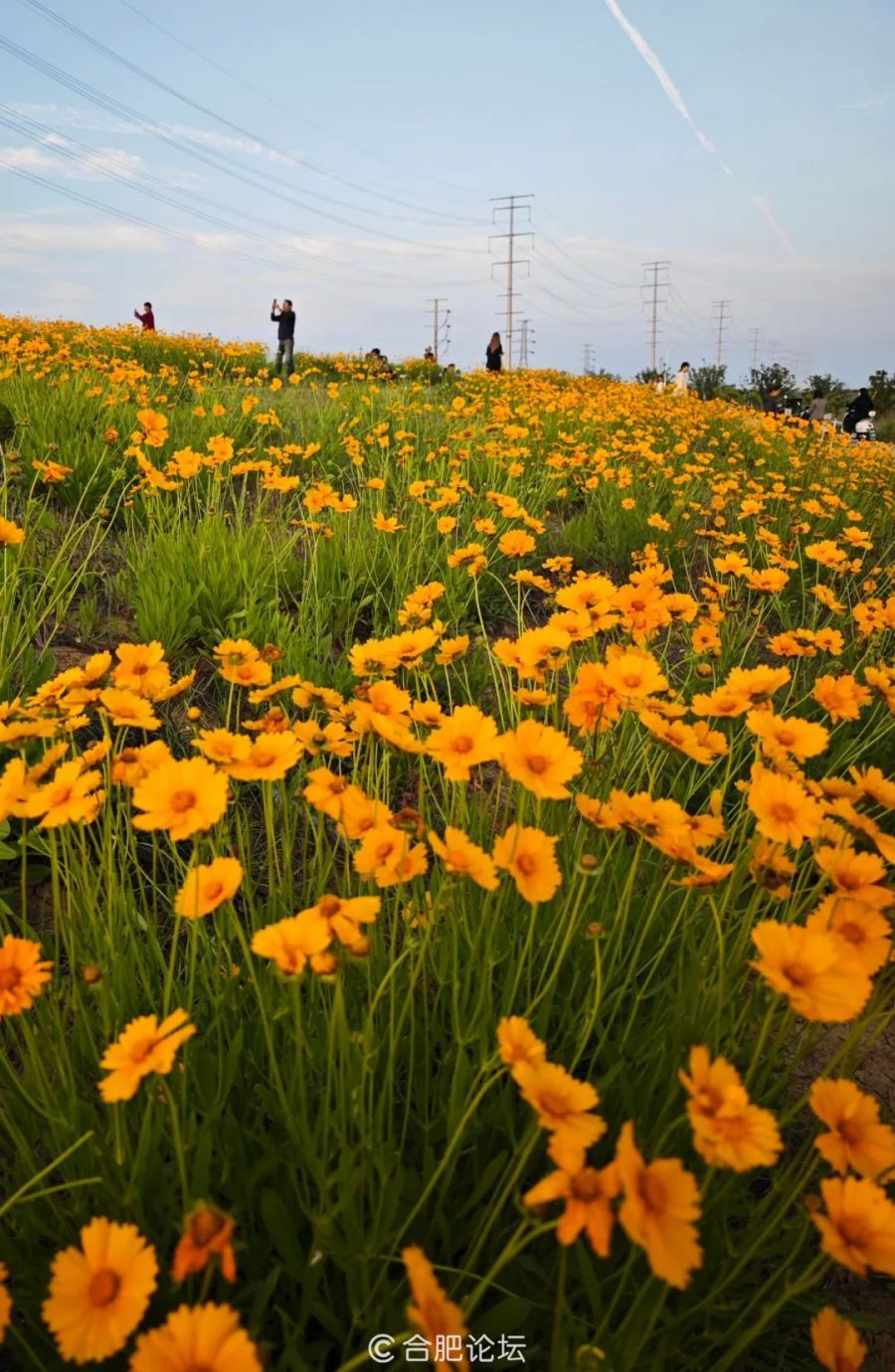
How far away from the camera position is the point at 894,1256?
1.80 ft

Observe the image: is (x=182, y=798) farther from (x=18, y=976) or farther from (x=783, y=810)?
(x=783, y=810)

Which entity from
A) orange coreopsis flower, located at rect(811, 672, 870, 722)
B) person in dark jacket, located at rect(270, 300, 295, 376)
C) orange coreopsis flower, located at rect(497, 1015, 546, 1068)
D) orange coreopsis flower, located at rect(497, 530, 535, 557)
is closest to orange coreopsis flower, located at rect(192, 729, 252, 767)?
orange coreopsis flower, located at rect(497, 1015, 546, 1068)

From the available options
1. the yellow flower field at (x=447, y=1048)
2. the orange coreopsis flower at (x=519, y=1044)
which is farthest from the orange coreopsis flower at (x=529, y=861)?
the orange coreopsis flower at (x=519, y=1044)

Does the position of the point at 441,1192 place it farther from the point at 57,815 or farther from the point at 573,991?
the point at 57,815

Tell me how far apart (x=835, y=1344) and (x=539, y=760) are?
1.86 ft

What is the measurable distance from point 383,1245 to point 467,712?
23.1 inches

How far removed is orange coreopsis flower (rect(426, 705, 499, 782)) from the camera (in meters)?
0.90

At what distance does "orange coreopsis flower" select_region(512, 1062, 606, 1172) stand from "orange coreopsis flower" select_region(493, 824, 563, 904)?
0.17 meters

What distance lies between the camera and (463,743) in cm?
94

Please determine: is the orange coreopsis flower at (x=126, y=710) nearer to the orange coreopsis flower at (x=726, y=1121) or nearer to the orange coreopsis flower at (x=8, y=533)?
the orange coreopsis flower at (x=8, y=533)

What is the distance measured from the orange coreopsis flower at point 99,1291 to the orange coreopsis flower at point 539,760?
52 centimetres

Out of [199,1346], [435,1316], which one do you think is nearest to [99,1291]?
[199,1346]

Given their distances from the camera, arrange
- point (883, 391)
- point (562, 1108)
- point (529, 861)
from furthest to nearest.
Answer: point (883, 391) → point (529, 861) → point (562, 1108)

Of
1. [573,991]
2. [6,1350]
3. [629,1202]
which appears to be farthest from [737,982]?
[6,1350]
